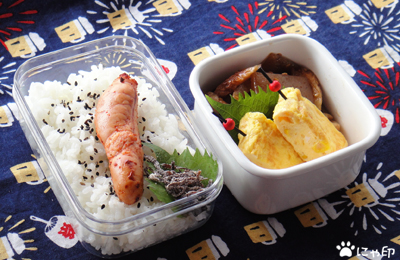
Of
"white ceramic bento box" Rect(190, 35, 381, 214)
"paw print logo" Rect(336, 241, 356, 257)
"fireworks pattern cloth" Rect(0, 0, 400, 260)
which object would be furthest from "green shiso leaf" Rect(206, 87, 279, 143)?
"paw print logo" Rect(336, 241, 356, 257)

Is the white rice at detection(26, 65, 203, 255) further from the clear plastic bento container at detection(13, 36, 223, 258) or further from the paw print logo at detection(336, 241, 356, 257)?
the paw print logo at detection(336, 241, 356, 257)

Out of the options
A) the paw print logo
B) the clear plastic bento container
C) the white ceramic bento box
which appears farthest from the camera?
the paw print logo

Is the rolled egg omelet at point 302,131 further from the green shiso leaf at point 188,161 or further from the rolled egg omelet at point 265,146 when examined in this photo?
the green shiso leaf at point 188,161

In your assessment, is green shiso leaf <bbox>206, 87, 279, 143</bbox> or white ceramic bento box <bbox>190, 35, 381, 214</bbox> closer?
white ceramic bento box <bbox>190, 35, 381, 214</bbox>

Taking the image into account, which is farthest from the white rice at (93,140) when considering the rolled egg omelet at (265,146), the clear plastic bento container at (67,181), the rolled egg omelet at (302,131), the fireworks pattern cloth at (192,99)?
the rolled egg omelet at (302,131)

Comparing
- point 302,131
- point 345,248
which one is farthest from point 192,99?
point 345,248

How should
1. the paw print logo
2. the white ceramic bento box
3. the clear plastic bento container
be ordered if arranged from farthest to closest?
1. the paw print logo
2. the white ceramic bento box
3. the clear plastic bento container

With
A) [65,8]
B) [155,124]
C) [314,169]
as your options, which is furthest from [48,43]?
[314,169]
